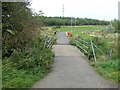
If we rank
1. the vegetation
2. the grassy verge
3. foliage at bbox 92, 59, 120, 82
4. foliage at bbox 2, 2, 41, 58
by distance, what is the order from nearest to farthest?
the grassy verge, the vegetation, foliage at bbox 92, 59, 120, 82, foliage at bbox 2, 2, 41, 58

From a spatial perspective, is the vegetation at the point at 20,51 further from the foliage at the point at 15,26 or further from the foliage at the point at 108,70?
the foliage at the point at 108,70

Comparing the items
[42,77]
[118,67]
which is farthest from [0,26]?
[118,67]

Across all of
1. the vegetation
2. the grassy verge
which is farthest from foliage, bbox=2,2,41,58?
the grassy verge

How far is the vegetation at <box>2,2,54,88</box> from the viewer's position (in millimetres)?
8188

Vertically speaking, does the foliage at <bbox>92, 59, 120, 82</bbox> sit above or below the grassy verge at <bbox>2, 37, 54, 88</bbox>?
below

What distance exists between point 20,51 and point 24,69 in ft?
4.36

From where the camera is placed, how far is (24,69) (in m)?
9.32

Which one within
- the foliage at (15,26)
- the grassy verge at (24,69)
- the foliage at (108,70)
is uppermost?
the foliage at (15,26)

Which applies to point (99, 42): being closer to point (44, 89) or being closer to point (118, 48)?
point (118, 48)

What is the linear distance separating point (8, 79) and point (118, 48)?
4.14m

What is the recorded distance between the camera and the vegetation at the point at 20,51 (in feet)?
26.9

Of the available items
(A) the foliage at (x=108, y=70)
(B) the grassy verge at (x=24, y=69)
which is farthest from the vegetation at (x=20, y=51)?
(A) the foliage at (x=108, y=70)

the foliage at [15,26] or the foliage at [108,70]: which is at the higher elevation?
the foliage at [15,26]

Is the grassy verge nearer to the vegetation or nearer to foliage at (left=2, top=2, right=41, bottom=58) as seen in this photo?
the vegetation
